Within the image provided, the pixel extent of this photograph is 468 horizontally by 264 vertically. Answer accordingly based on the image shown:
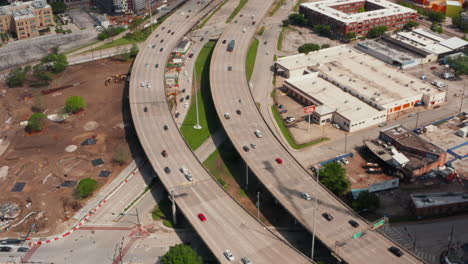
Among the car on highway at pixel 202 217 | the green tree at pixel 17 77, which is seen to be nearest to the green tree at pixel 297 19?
the green tree at pixel 17 77

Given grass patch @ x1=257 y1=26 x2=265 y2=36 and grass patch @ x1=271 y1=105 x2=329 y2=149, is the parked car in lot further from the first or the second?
grass patch @ x1=257 y1=26 x2=265 y2=36

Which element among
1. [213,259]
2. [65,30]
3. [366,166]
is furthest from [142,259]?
[65,30]

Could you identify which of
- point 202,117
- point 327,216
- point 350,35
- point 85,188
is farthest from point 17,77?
point 350,35

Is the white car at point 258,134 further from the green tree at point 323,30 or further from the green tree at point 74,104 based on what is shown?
the green tree at point 323,30

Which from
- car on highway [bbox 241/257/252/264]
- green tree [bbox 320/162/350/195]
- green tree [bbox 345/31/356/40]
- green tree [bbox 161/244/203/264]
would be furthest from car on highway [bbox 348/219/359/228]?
green tree [bbox 345/31/356/40]

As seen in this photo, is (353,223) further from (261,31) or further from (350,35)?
(261,31)
